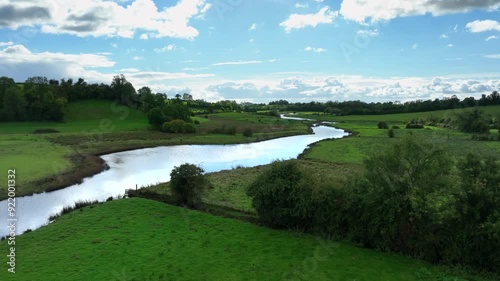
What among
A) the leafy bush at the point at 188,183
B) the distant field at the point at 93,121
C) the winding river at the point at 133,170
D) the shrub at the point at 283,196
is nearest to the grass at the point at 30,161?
the winding river at the point at 133,170

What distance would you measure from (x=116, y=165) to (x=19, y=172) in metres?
16.5

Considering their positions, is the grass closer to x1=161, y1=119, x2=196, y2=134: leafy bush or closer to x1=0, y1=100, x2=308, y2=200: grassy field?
x1=0, y1=100, x2=308, y2=200: grassy field

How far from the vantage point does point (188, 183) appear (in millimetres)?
32656

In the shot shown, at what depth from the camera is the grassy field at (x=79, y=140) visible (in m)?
48.8

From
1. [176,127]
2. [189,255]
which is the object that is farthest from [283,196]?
[176,127]

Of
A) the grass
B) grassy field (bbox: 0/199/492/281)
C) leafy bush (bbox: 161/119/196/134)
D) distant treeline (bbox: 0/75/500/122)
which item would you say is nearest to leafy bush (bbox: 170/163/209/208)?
grassy field (bbox: 0/199/492/281)

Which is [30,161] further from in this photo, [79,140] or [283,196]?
[283,196]

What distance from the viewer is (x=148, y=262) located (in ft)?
69.9

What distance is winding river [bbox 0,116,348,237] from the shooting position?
3562 cm

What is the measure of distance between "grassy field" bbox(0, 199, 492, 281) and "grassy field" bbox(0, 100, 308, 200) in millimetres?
18632

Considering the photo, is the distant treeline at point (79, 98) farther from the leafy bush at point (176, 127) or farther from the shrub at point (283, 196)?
the shrub at point (283, 196)

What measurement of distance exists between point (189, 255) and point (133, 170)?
38.2 meters

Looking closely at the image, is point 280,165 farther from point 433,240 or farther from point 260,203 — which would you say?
point 433,240

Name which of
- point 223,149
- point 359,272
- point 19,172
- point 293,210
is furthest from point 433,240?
point 223,149
